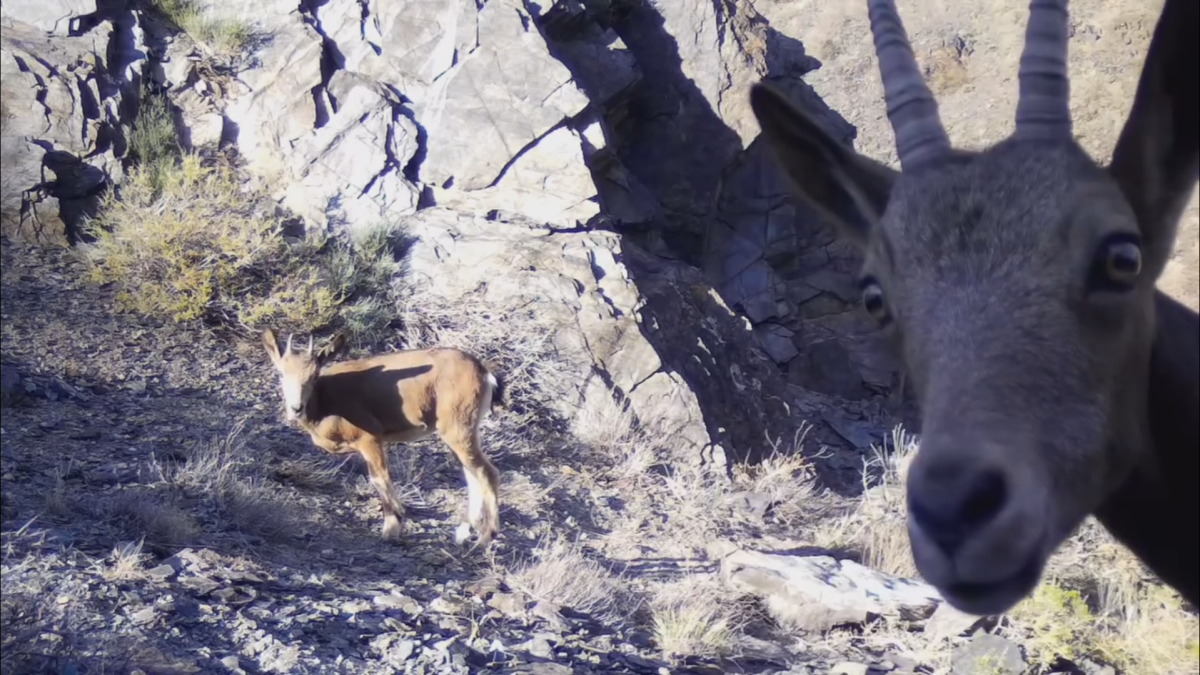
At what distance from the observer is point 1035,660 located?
258 inches

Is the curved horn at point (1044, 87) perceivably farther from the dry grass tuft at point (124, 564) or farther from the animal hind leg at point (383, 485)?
the animal hind leg at point (383, 485)

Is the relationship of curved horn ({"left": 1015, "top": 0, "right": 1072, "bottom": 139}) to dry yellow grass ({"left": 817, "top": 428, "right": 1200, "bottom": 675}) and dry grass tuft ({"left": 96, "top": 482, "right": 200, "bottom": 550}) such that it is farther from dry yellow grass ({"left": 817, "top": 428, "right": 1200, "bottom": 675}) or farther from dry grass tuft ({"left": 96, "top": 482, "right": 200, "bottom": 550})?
dry grass tuft ({"left": 96, "top": 482, "right": 200, "bottom": 550})

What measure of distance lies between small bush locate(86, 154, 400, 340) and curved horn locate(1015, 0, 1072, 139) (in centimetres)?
962

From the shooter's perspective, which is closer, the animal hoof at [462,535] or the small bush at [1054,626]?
the small bush at [1054,626]

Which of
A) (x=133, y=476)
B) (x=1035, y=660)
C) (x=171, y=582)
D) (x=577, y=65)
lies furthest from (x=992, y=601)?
(x=577, y=65)

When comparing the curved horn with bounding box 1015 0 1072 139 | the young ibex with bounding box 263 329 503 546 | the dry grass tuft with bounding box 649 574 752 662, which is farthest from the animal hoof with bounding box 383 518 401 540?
the curved horn with bounding box 1015 0 1072 139

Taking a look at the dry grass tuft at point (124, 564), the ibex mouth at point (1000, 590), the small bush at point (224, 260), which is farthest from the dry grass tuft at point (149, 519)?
the ibex mouth at point (1000, 590)

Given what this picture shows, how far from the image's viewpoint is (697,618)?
7105mm

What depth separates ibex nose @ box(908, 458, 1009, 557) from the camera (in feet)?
8.09

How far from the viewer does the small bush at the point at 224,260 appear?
11.4 metres

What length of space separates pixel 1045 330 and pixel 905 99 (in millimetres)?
1192

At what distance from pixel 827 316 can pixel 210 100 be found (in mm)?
12338

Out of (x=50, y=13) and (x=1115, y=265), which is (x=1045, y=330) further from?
(x=50, y=13)

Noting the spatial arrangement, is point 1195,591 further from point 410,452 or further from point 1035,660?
point 410,452
